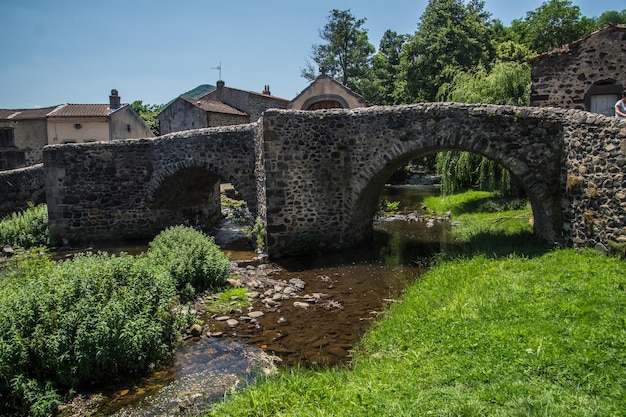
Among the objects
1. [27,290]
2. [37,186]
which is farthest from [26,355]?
[37,186]

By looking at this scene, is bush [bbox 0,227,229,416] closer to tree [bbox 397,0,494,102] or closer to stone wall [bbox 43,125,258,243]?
stone wall [bbox 43,125,258,243]

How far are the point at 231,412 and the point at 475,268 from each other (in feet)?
17.5

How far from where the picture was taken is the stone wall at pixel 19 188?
1695cm

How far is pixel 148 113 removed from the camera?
4456cm

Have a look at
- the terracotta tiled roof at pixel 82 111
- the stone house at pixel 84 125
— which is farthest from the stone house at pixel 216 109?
the terracotta tiled roof at pixel 82 111

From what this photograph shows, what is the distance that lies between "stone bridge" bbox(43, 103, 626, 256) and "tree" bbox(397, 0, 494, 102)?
16.1 meters

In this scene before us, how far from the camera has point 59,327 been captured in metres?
5.44

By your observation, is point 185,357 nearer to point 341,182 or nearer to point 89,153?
point 341,182

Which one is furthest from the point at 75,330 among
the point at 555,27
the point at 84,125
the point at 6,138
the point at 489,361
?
the point at 555,27

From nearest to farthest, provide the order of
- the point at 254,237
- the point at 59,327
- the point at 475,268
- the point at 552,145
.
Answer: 1. the point at 59,327
2. the point at 475,268
3. the point at 552,145
4. the point at 254,237

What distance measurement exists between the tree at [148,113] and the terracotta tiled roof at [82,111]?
956 centimetres

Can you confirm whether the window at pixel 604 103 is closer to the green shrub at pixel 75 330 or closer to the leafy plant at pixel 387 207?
the leafy plant at pixel 387 207

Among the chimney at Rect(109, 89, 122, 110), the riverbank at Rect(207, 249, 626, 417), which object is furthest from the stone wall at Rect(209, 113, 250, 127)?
the riverbank at Rect(207, 249, 626, 417)

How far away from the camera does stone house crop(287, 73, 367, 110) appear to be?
21.6 m
